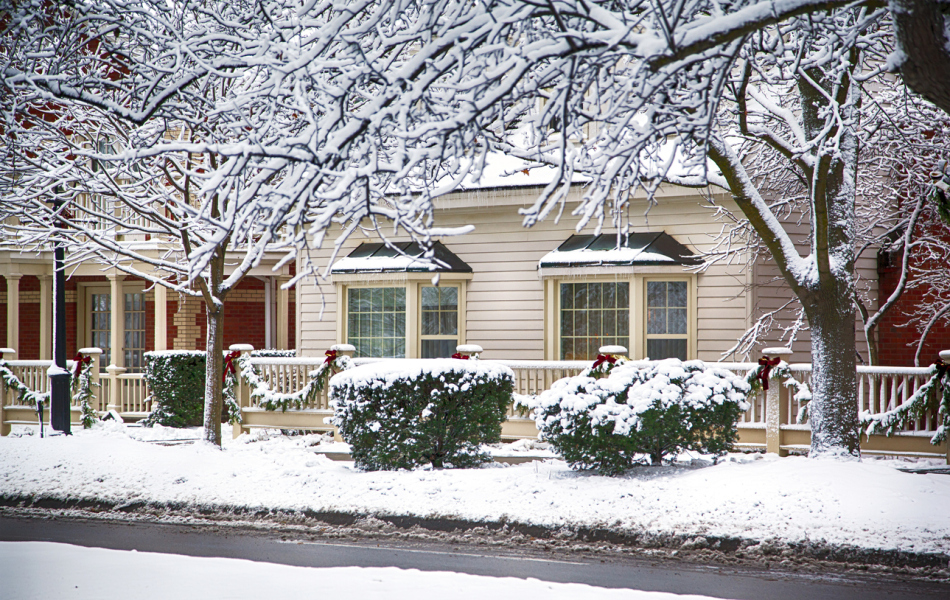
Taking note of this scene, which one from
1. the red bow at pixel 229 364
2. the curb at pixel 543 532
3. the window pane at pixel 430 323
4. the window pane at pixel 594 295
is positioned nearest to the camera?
the curb at pixel 543 532

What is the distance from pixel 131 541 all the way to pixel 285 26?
14.9ft

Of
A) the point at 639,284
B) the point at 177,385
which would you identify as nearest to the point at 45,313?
the point at 177,385

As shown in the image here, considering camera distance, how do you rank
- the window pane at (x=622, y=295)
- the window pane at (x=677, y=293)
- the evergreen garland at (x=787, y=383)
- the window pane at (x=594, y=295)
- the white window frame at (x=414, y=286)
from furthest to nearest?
1. the white window frame at (x=414, y=286)
2. the window pane at (x=594, y=295)
3. the window pane at (x=622, y=295)
4. the window pane at (x=677, y=293)
5. the evergreen garland at (x=787, y=383)

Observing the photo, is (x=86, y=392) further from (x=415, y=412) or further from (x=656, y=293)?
(x=656, y=293)

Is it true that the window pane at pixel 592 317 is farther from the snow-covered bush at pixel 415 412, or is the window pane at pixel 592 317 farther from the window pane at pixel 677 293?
the snow-covered bush at pixel 415 412

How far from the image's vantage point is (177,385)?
16.4 metres

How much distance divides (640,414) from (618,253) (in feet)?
20.2

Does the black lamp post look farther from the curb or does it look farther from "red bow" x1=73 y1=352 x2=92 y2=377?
the curb

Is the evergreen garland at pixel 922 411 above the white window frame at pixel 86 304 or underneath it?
underneath

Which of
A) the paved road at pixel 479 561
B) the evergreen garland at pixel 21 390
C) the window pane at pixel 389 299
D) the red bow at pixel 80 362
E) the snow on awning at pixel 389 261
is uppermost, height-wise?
the snow on awning at pixel 389 261

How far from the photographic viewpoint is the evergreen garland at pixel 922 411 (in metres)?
10.4

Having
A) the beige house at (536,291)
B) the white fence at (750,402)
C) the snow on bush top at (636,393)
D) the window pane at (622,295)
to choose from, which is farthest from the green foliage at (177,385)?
the snow on bush top at (636,393)

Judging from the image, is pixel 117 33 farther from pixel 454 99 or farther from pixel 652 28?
pixel 652 28

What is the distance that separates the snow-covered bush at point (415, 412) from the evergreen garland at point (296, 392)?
3630mm
